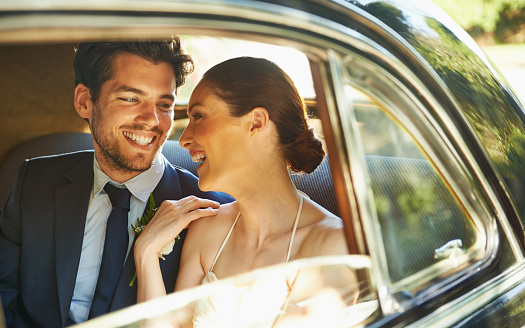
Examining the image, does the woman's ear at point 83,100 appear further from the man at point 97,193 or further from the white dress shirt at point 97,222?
the white dress shirt at point 97,222

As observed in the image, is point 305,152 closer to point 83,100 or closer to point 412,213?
point 412,213

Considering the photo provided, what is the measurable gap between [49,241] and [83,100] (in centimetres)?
77

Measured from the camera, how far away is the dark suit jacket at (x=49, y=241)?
2.08 meters

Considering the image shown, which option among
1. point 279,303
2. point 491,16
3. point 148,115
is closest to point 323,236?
point 279,303

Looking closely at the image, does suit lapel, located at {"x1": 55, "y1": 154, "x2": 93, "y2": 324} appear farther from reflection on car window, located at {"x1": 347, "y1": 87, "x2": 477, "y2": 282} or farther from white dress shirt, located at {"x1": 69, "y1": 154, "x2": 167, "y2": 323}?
reflection on car window, located at {"x1": 347, "y1": 87, "x2": 477, "y2": 282}

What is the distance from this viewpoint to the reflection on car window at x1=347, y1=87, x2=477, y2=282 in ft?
3.83

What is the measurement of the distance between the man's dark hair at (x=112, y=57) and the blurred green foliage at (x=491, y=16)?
569 inches

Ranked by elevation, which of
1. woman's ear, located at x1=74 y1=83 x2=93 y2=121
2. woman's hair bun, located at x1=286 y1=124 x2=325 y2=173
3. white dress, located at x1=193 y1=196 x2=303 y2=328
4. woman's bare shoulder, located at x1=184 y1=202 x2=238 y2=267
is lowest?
white dress, located at x1=193 y1=196 x2=303 y2=328

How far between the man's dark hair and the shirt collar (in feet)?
1.26

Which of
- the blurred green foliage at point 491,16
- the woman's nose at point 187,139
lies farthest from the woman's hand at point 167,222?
the blurred green foliage at point 491,16

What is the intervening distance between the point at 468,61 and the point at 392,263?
0.68 m

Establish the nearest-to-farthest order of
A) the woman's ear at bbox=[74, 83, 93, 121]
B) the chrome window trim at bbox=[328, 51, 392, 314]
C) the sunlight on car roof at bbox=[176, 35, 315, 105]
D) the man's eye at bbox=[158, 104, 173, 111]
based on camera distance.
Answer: the chrome window trim at bbox=[328, 51, 392, 314], the sunlight on car roof at bbox=[176, 35, 315, 105], the man's eye at bbox=[158, 104, 173, 111], the woman's ear at bbox=[74, 83, 93, 121]

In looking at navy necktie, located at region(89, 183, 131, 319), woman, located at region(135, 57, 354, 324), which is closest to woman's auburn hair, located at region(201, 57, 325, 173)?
woman, located at region(135, 57, 354, 324)

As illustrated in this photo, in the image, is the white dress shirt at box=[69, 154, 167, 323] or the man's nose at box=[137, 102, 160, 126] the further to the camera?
the man's nose at box=[137, 102, 160, 126]
